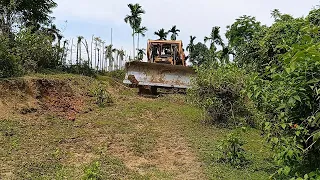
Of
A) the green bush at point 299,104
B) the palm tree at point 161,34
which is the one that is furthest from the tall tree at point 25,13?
the palm tree at point 161,34

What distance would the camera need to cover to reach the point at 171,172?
5.04m

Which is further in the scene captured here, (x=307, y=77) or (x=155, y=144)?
(x=155, y=144)

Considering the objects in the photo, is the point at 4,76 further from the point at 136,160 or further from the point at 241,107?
the point at 241,107

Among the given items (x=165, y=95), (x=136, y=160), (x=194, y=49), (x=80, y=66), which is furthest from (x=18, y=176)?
(x=194, y=49)

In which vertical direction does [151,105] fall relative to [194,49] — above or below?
below

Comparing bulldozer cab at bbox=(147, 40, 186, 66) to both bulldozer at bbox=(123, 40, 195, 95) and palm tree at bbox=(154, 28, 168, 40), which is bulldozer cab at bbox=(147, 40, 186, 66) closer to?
bulldozer at bbox=(123, 40, 195, 95)

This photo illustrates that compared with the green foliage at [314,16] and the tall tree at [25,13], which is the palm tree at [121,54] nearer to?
the tall tree at [25,13]

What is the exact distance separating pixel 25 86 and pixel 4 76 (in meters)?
0.63

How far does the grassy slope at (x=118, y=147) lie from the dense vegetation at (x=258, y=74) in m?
0.50

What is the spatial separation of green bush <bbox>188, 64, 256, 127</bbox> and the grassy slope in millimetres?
446

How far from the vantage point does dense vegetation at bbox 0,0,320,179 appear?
8.50 ft

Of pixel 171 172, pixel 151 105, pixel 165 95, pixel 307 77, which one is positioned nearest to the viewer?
pixel 307 77

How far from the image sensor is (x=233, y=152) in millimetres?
5516

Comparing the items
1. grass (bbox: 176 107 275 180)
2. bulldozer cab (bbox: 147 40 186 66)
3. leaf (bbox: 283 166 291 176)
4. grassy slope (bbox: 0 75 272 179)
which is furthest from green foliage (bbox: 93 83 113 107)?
leaf (bbox: 283 166 291 176)
